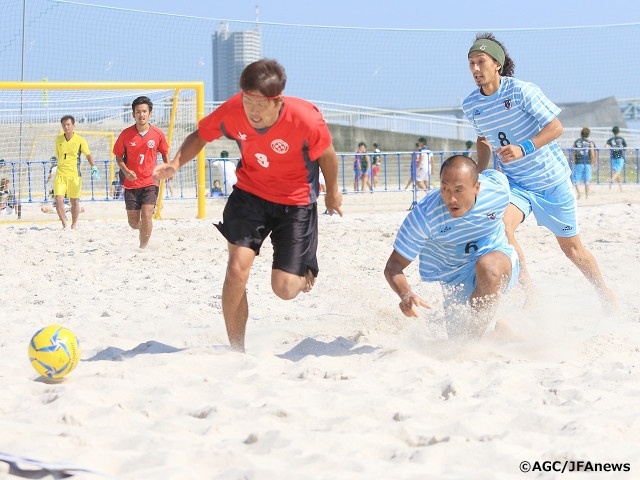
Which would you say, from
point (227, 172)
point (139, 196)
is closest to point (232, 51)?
point (227, 172)

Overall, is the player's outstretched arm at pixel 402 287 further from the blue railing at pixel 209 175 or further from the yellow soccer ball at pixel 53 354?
the blue railing at pixel 209 175

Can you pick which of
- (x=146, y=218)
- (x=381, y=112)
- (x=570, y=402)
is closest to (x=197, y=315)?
(x=570, y=402)

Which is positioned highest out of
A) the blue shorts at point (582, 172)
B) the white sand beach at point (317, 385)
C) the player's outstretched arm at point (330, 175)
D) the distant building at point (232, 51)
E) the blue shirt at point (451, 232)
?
the distant building at point (232, 51)

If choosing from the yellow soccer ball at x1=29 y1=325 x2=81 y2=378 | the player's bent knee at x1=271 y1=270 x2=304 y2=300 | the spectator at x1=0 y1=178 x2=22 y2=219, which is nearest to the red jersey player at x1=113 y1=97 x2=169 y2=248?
the player's bent knee at x1=271 y1=270 x2=304 y2=300

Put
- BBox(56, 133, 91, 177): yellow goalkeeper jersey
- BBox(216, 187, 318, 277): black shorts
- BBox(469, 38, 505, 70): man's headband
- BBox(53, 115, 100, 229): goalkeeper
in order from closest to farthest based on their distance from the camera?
BBox(216, 187, 318, 277): black shorts
BBox(469, 38, 505, 70): man's headband
BBox(53, 115, 100, 229): goalkeeper
BBox(56, 133, 91, 177): yellow goalkeeper jersey

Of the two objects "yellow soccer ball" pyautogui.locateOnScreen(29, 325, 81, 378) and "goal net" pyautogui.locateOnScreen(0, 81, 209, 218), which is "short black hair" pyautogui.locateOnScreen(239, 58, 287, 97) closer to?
"yellow soccer ball" pyautogui.locateOnScreen(29, 325, 81, 378)

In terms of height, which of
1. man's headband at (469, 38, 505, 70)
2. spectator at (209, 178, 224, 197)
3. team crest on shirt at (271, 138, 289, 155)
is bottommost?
team crest on shirt at (271, 138, 289, 155)

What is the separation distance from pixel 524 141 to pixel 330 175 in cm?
148

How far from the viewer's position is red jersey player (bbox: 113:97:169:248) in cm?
889

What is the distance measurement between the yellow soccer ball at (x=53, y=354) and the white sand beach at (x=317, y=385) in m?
0.08

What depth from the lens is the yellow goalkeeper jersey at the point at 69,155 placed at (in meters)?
11.6

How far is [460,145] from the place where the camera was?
27.8 meters

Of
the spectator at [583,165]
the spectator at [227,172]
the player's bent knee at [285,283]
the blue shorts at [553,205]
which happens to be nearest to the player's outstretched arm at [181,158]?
the player's bent knee at [285,283]

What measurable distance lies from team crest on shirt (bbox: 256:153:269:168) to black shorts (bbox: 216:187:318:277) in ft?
0.65
